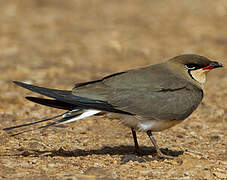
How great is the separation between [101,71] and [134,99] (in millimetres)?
4735

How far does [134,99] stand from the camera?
5738mm

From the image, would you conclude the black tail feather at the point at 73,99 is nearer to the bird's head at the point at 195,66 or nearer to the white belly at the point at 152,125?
the white belly at the point at 152,125

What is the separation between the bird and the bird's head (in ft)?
0.89

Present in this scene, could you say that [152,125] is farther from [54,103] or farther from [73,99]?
[54,103]

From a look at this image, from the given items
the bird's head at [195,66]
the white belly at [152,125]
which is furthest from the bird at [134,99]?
the bird's head at [195,66]

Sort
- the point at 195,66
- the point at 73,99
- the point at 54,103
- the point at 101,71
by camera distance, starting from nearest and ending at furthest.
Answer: the point at 73,99
the point at 54,103
the point at 195,66
the point at 101,71

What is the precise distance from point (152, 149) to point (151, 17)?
8.85m

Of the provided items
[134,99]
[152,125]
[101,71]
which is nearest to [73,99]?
[134,99]

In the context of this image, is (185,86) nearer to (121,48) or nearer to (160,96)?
(160,96)

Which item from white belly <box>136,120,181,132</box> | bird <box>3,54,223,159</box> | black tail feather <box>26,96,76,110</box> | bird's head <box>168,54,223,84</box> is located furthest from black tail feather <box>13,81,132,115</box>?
bird's head <box>168,54,223,84</box>

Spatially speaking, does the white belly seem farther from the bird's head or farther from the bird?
the bird's head

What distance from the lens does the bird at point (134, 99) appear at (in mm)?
5633

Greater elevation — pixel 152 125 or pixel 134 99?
→ pixel 134 99

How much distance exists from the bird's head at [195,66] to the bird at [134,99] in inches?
10.6
